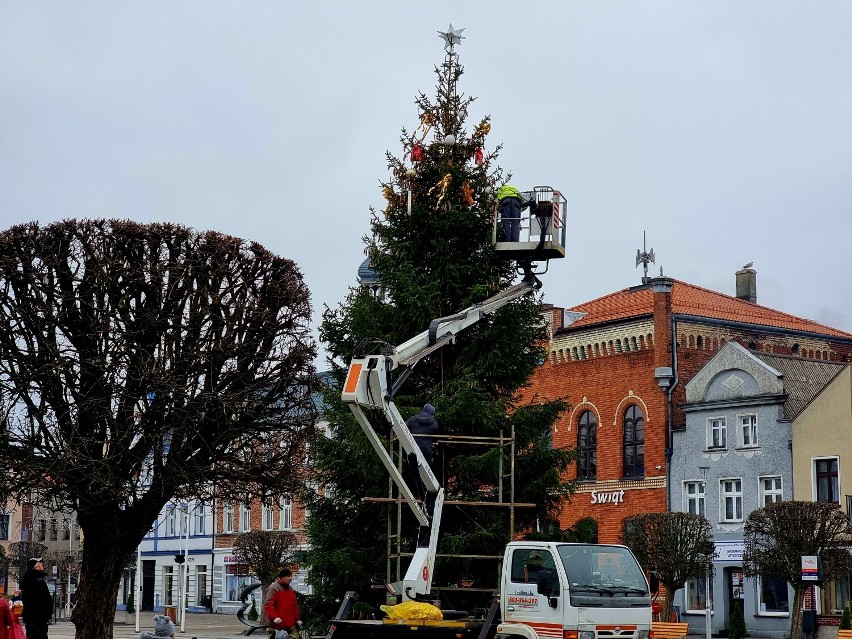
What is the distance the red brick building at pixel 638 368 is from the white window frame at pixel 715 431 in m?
1.61

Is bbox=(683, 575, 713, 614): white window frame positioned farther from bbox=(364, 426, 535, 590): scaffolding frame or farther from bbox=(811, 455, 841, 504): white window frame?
bbox=(364, 426, 535, 590): scaffolding frame

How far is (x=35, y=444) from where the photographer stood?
26031 mm

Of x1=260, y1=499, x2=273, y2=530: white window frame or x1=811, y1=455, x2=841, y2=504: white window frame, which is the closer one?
x1=811, y1=455, x2=841, y2=504: white window frame

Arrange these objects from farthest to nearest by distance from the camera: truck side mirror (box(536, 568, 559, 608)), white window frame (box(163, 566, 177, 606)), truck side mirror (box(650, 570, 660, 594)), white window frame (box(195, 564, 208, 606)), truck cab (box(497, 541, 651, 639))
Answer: white window frame (box(163, 566, 177, 606)) → white window frame (box(195, 564, 208, 606)) → truck side mirror (box(650, 570, 660, 594)) → truck side mirror (box(536, 568, 559, 608)) → truck cab (box(497, 541, 651, 639))

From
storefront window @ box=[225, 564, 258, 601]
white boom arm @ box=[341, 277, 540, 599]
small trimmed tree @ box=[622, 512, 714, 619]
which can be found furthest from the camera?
storefront window @ box=[225, 564, 258, 601]

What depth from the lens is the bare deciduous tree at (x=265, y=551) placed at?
5397cm

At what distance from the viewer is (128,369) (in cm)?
2580

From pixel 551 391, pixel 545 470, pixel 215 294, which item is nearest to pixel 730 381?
pixel 551 391

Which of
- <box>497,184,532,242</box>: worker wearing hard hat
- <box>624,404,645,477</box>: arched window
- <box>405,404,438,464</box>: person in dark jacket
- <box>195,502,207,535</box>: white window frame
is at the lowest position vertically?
<box>195,502,207,535</box>: white window frame

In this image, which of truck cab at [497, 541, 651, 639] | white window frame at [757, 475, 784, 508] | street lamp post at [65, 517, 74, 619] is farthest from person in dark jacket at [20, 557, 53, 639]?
street lamp post at [65, 517, 74, 619]

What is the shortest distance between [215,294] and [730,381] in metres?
26.1

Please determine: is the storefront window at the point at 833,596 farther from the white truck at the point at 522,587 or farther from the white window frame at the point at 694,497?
the white truck at the point at 522,587

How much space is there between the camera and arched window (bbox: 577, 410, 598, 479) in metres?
52.8

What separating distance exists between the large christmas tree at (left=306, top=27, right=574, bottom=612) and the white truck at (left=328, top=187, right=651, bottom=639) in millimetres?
4226
